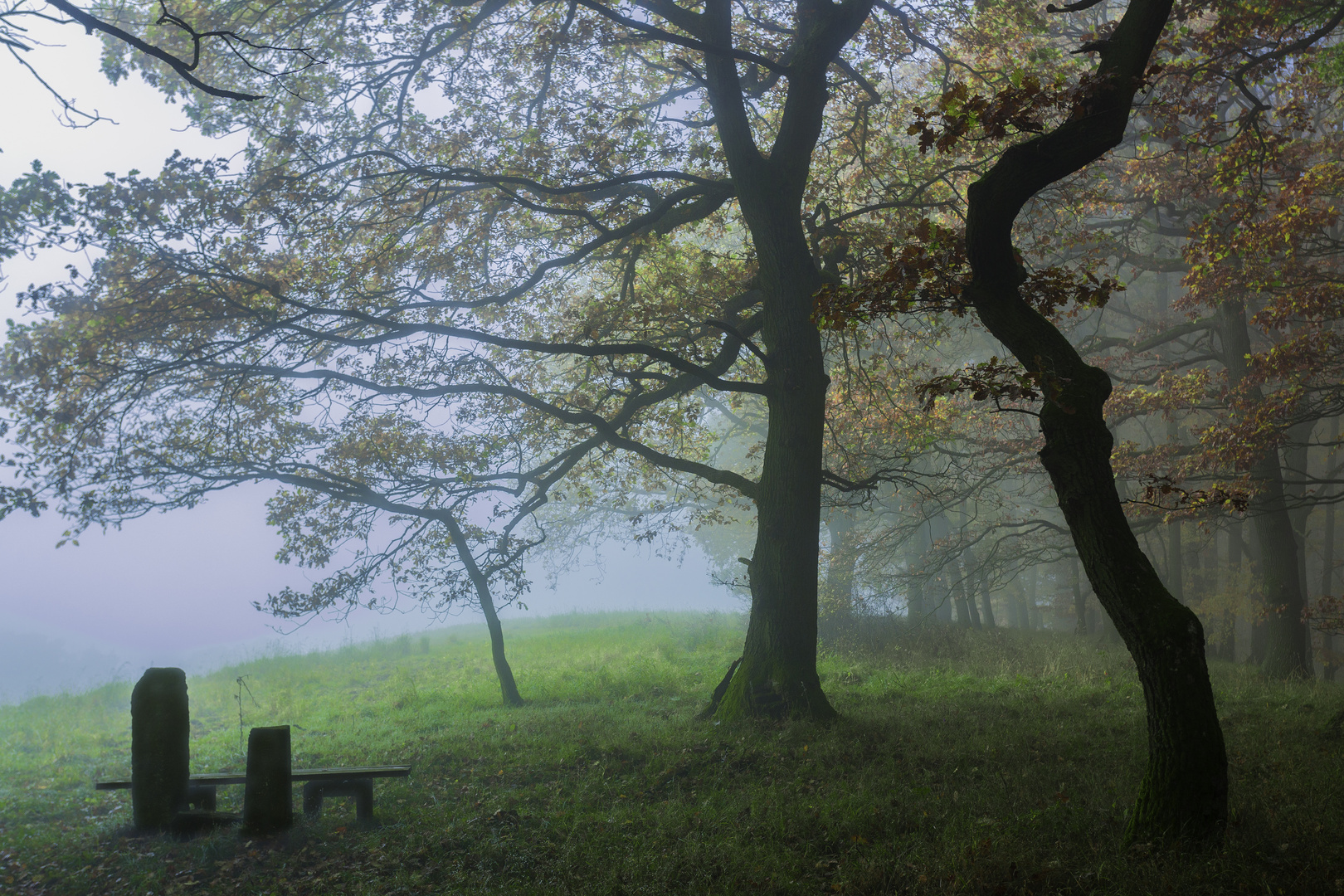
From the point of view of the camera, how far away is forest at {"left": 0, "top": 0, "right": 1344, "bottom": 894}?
5352 millimetres

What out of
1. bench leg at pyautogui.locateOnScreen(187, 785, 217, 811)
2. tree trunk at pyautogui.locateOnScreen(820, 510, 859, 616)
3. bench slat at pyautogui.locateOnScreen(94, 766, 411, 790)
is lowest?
bench leg at pyautogui.locateOnScreen(187, 785, 217, 811)

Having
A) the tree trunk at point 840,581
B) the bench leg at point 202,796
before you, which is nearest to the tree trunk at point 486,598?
the bench leg at point 202,796

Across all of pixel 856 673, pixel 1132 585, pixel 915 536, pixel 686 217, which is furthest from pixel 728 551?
pixel 1132 585

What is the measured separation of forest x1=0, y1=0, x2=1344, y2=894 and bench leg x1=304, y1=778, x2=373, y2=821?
3.90 feet

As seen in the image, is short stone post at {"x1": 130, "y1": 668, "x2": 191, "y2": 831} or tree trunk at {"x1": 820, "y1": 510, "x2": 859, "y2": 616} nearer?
short stone post at {"x1": 130, "y1": 668, "x2": 191, "y2": 831}

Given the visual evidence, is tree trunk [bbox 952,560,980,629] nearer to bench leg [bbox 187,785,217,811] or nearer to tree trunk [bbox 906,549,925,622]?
tree trunk [bbox 906,549,925,622]

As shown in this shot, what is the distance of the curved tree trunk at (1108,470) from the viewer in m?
4.84

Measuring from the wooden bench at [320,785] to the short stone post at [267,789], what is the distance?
140 millimetres

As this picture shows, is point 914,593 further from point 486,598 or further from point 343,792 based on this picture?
point 343,792

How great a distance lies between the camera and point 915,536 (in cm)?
3066

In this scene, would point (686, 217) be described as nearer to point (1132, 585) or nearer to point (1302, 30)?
point (1302, 30)

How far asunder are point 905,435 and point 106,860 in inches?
499

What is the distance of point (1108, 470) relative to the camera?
17.4ft

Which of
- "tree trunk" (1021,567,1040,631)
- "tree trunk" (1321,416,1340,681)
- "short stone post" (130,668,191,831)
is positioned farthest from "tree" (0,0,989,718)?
"tree trunk" (1021,567,1040,631)
